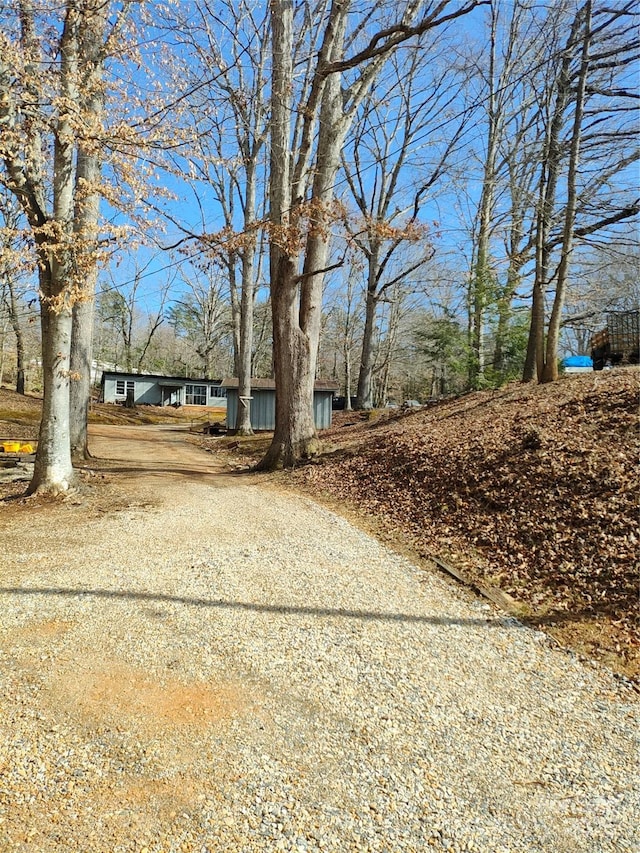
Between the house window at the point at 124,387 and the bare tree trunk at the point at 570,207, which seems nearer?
the bare tree trunk at the point at 570,207

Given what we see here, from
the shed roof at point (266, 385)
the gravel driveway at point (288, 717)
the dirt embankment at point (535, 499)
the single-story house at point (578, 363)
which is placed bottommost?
the gravel driveway at point (288, 717)

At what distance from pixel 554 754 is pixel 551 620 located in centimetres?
143

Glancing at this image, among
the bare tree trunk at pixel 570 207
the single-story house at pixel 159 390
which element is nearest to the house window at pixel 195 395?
the single-story house at pixel 159 390

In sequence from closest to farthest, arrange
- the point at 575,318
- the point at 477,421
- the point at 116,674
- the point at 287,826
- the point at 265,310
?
the point at 287,826, the point at 116,674, the point at 477,421, the point at 575,318, the point at 265,310

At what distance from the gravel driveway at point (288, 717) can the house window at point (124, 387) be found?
36779 millimetres

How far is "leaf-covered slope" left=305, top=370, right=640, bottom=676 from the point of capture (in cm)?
387

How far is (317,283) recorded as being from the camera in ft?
32.8

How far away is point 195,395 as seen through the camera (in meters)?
40.2

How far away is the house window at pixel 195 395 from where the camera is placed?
3994cm

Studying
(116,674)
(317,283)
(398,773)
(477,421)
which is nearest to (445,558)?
(398,773)

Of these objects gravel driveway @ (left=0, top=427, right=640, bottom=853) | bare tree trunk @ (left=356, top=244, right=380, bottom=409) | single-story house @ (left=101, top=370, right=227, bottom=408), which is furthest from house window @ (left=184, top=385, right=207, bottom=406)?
gravel driveway @ (left=0, top=427, right=640, bottom=853)

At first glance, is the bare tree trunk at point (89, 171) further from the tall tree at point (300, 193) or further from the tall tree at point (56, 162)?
the tall tree at point (300, 193)

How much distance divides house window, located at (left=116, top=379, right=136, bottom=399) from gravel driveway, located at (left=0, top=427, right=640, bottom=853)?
121 ft

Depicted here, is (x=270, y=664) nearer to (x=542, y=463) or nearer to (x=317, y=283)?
(x=542, y=463)
